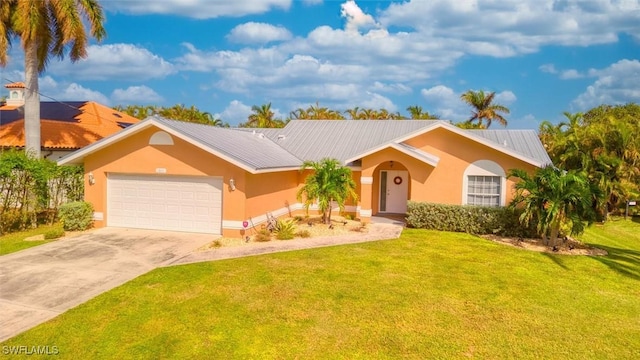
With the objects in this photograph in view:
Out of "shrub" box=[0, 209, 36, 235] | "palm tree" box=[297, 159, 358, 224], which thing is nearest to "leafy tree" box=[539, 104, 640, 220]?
"palm tree" box=[297, 159, 358, 224]

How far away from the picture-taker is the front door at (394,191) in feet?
68.7

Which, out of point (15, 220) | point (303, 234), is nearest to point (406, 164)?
point (303, 234)

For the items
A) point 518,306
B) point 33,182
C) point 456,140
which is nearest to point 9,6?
point 33,182

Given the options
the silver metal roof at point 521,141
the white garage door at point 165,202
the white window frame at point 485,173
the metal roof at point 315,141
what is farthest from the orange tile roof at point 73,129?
the silver metal roof at point 521,141

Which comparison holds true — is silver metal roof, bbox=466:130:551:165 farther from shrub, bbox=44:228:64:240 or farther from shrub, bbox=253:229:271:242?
shrub, bbox=44:228:64:240

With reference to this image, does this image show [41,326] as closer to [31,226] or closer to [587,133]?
[31,226]

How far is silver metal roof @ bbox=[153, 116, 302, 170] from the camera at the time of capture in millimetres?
15258

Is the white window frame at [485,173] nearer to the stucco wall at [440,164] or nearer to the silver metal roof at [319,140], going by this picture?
the stucco wall at [440,164]

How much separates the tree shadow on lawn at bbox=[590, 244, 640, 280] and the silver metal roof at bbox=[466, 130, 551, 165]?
4.63 meters

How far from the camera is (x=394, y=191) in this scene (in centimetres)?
2120

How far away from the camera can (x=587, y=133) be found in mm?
25719

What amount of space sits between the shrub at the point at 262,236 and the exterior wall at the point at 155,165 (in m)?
1.05

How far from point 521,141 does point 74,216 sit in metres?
21.4

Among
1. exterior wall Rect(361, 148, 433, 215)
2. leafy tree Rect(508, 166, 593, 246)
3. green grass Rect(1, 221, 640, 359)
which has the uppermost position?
exterior wall Rect(361, 148, 433, 215)
